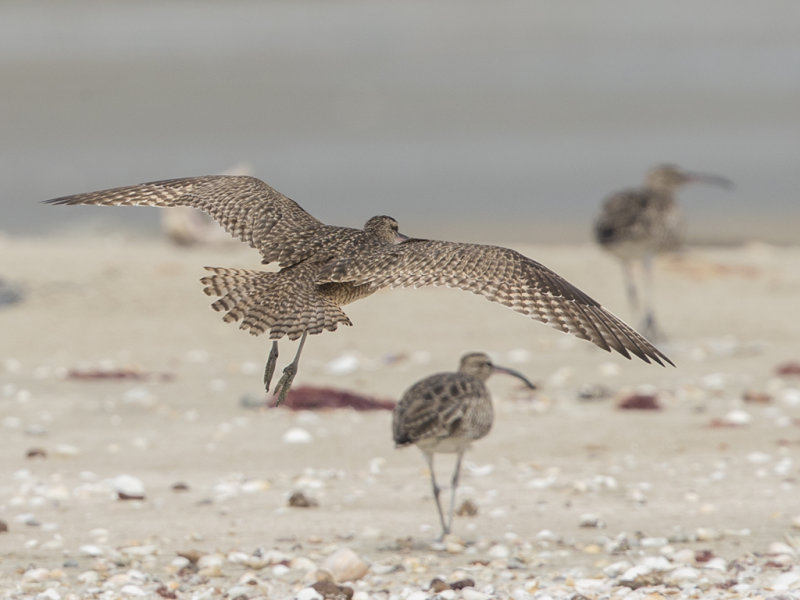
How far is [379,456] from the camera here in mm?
11273

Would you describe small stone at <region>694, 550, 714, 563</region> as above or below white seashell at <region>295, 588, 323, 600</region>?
above

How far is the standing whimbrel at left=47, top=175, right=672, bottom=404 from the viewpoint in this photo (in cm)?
816

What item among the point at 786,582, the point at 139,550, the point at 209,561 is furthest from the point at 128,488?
the point at 786,582

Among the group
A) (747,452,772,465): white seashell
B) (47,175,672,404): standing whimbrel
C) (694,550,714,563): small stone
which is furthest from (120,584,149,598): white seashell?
(747,452,772,465): white seashell

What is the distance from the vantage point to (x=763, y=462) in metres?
10.8

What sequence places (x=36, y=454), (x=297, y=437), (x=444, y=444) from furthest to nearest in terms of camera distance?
(x=297, y=437) < (x=36, y=454) < (x=444, y=444)

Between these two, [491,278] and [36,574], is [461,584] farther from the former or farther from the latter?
[36,574]

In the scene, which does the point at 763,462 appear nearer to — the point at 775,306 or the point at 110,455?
the point at 110,455

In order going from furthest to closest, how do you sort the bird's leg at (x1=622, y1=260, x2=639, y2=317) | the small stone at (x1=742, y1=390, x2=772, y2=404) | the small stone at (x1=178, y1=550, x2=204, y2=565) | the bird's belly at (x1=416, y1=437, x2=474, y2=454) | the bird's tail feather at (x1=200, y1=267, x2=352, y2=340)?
the bird's leg at (x1=622, y1=260, x2=639, y2=317) < the small stone at (x1=742, y1=390, x2=772, y2=404) < the bird's belly at (x1=416, y1=437, x2=474, y2=454) < the small stone at (x1=178, y1=550, x2=204, y2=565) < the bird's tail feather at (x1=200, y1=267, x2=352, y2=340)

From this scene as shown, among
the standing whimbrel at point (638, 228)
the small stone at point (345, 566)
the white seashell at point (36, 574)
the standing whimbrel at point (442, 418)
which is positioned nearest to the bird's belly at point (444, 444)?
the standing whimbrel at point (442, 418)

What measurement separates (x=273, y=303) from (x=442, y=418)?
1.35 meters

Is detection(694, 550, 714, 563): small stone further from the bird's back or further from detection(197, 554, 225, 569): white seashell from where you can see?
detection(197, 554, 225, 569): white seashell

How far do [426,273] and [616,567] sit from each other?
196 centimetres

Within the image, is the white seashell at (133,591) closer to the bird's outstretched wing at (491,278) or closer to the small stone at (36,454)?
the bird's outstretched wing at (491,278)
